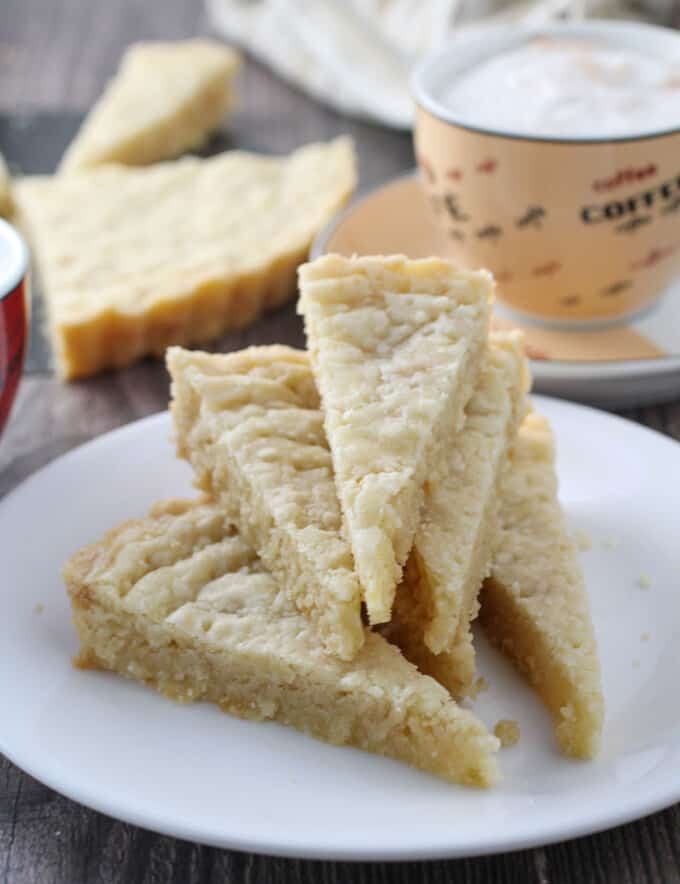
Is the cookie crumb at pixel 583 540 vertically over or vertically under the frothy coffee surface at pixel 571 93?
under

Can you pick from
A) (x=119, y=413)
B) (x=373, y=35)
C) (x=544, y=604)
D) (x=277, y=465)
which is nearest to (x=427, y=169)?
(x=119, y=413)

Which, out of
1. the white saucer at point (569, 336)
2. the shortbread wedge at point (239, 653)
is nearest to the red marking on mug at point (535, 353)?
the white saucer at point (569, 336)

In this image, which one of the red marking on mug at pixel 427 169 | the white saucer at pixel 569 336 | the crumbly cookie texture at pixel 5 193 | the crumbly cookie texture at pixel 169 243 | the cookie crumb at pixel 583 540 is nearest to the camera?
the cookie crumb at pixel 583 540

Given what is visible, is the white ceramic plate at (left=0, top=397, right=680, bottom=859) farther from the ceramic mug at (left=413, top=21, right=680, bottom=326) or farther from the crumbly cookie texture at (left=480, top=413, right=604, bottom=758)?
the ceramic mug at (left=413, top=21, right=680, bottom=326)

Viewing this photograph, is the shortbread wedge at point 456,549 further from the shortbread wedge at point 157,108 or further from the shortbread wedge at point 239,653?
the shortbread wedge at point 157,108

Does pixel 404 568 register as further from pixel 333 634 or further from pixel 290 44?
pixel 290 44

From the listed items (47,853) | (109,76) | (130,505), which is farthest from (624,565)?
(109,76)

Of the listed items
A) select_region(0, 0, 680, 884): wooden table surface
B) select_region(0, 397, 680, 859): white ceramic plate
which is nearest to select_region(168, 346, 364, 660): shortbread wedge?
select_region(0, 397, 680, 859): white ceramic plate

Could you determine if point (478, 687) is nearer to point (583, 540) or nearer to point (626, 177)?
point (583, 540)
